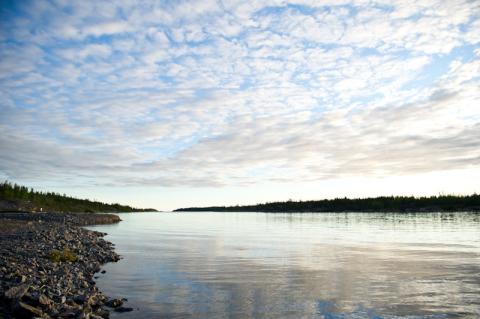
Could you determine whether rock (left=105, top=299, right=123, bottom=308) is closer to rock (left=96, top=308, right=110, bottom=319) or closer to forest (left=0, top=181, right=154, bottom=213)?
rock (left=96, top=308, right=110, bottom=319)

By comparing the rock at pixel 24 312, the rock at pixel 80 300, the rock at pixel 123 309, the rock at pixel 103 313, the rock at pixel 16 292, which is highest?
the rock at pixel 16 292

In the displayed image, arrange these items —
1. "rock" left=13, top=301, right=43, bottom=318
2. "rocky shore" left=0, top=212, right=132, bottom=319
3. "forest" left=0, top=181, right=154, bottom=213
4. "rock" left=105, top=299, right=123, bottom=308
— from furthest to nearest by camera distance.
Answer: "forest" left=0, top=181, right=154, bottom=213 < "rock" left=105, top=299, right=123, bottom=308 < "rocky shore" left=0, top=212, right=132, bottom=319 < "rock" left=13, top=301, right=43, bottom=318

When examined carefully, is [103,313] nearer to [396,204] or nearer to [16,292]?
[16,292]

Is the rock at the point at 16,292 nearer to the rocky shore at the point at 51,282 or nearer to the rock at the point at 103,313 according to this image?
the rocky shore at the point at 51,282

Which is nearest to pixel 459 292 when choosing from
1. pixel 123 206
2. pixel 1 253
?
pixel 1 253

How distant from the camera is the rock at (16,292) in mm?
9859

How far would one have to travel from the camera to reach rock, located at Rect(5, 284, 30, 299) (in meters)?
9.86

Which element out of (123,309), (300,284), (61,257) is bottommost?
(123,309)

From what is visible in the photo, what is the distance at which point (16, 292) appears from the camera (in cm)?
1008

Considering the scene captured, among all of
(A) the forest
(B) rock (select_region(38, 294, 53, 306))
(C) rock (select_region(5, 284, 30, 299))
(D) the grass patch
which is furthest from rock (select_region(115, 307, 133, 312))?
(A) the forest

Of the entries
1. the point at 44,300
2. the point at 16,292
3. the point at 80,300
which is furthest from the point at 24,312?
the point at 80,300

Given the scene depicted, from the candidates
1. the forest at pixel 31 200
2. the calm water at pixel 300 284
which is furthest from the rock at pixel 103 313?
the forest at pixel 31 200

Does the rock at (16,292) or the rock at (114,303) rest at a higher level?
the rock at (16,292)

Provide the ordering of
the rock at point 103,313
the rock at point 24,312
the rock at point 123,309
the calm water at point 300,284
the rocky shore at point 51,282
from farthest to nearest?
the rock at point 123,309 → the calm water at point 300,284 → the rock at point 103,313 → the rocky shore at point 51,282 → the rock at point 24,312
